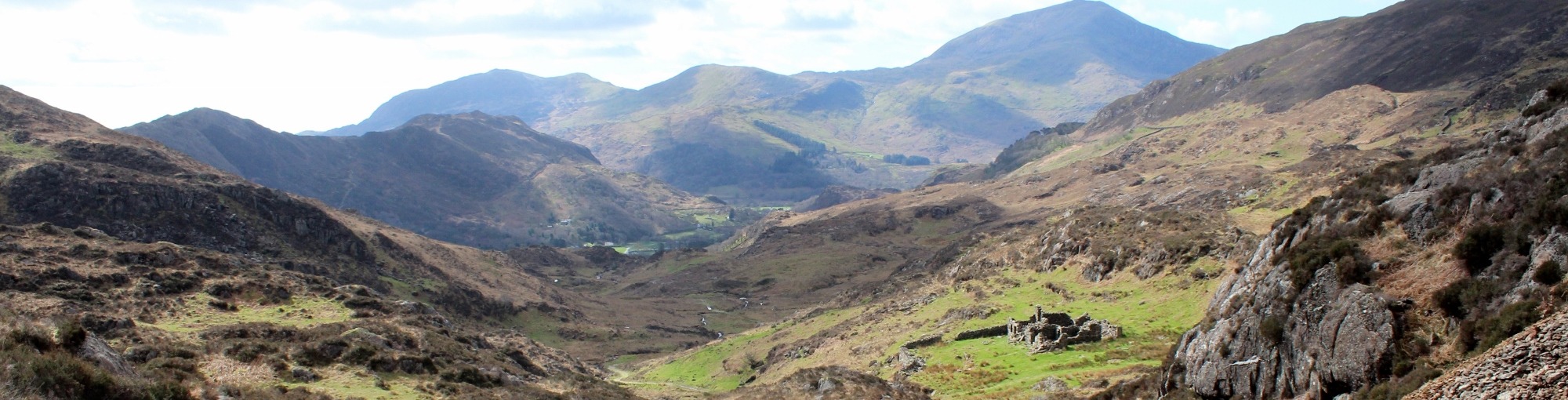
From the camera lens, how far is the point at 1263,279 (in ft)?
78.1

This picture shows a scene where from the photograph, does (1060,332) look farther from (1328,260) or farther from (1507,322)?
(1507,322)

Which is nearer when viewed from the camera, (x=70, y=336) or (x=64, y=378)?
(x=64, y=378)

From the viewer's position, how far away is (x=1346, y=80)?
17650cm

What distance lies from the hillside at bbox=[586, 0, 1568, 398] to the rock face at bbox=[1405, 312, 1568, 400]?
29cm

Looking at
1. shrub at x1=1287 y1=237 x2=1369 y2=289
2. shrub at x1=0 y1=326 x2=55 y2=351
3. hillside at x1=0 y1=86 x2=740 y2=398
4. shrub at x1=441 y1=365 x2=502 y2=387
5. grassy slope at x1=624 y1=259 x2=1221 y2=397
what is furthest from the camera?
shrub at x1=441 y1=365 x2=502 y2=387

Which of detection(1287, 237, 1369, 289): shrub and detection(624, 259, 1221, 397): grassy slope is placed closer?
detection(1287, 237, 1369, 289): shrub

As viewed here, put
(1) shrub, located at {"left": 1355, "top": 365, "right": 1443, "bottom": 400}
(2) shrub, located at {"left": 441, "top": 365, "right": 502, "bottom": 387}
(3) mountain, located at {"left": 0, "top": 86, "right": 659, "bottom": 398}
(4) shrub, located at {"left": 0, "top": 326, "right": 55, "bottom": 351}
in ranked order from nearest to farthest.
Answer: (1) shrub, located at {"left": 1355, "top": 365, "right": 1443, "bottom": 400} → (4) shrub, located at {"left": 0, "top": 326, "right": 55, "bottom": 351} → (3) mountain, located at {"left": 0, "top": 86, "right": 659, "bottom": 398} → (2) shrub, located at {"left": 441, "top": 365, "right": 502, "bottom": 387}

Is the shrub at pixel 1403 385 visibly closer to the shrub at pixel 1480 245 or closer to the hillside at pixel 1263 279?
the hillside at pixel 1263 279

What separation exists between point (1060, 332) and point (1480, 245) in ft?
73.5

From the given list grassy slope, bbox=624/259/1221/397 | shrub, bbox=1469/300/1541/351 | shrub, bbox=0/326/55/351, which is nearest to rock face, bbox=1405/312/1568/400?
shrub, bbox=1469/300/1541/351

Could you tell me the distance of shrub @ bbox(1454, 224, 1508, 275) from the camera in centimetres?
1816

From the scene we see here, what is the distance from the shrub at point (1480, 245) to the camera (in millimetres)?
18156

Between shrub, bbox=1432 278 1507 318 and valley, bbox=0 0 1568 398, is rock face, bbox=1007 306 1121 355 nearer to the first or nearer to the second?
valley, bbox=0 0 1568 398

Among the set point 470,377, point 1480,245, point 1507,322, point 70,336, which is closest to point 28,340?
point 70,336
